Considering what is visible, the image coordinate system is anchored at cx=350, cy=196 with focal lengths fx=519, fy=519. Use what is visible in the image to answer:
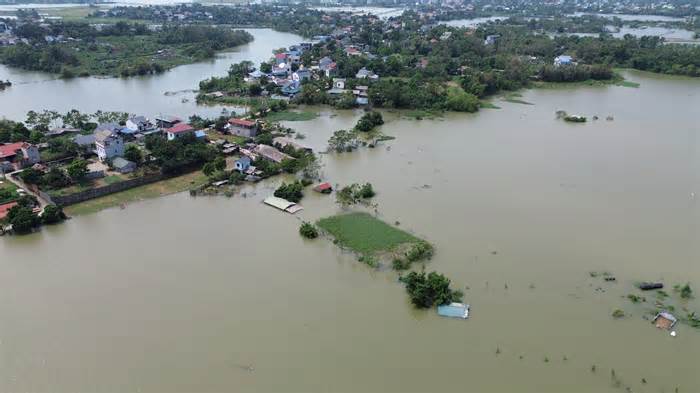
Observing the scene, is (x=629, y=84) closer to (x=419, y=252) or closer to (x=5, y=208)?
(x=419, y=252)

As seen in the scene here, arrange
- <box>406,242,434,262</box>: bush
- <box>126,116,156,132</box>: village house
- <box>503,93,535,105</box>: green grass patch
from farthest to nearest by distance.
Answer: <box>503,93,535,105</box>: green grass patch, <box>126,116,156,132</box>: village house, <box>406,242,434,262</box>: bush

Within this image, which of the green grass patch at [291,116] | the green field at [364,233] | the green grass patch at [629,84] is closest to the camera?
the green field at [364,233]

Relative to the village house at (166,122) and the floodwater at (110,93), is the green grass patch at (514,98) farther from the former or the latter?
Answer: the village house at (166,122)

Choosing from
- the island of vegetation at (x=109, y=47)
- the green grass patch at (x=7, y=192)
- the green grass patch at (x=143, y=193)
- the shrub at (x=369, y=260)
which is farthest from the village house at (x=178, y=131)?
the island of vegetation at (x=109, y=47)

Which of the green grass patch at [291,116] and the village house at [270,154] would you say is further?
the green grass patch at [291,116]

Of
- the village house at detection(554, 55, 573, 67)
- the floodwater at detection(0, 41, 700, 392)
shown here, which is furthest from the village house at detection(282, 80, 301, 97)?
the village house at detection(554, 55, 573, 67)

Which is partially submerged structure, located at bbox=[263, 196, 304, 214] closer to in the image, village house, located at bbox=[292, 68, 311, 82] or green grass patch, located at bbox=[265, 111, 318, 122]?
green grass patch, located at bbox=[265, 111, 318, 122]
